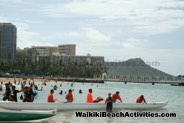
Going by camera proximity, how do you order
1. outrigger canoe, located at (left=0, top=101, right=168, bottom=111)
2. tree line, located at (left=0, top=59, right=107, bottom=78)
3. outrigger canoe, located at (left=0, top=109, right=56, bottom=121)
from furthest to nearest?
tree line, located at (left=0, top=59, right=107, bottom=78), outrigger canoe, located at (left=0, top=101, right=168, bottom=111), outrigger canoe, located at (left=0, top=109, right=56, bottom=121)

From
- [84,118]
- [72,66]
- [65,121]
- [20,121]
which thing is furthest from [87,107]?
[72,66]

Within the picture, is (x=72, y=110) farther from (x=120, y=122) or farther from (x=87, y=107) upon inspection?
(x=120, y=122)

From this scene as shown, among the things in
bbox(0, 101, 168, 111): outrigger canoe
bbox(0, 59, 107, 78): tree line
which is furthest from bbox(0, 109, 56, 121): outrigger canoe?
bbox(0, 59, 107, 78): tree line

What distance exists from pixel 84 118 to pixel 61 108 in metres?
3.29

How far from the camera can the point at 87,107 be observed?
27.1m

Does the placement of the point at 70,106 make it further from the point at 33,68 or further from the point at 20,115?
the point at 33,68

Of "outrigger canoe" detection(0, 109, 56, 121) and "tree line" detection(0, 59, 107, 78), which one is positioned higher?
"tree line" detection(0, 59, 107, 78)

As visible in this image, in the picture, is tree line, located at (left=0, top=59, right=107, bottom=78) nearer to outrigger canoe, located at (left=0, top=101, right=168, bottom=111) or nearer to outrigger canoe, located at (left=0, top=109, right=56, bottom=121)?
outrigger canoe, located at (left=0, top=101, right=168, bottom=111)

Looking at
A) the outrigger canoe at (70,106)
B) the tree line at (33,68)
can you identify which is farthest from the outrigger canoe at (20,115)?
the tree line at (33,68)

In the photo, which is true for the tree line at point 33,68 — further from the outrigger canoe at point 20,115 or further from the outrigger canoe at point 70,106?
the outrigger canoe at point 20,115

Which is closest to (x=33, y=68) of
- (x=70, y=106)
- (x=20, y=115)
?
(x=70, y=106)

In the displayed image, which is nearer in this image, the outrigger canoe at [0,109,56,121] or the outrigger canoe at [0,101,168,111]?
the outrigger canoe at [0,109,56,121]

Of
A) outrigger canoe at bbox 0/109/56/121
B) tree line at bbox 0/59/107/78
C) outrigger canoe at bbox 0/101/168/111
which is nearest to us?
outrigger canoe at bbox 0/109/56/121

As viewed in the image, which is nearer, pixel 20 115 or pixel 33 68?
pixel 20 115
